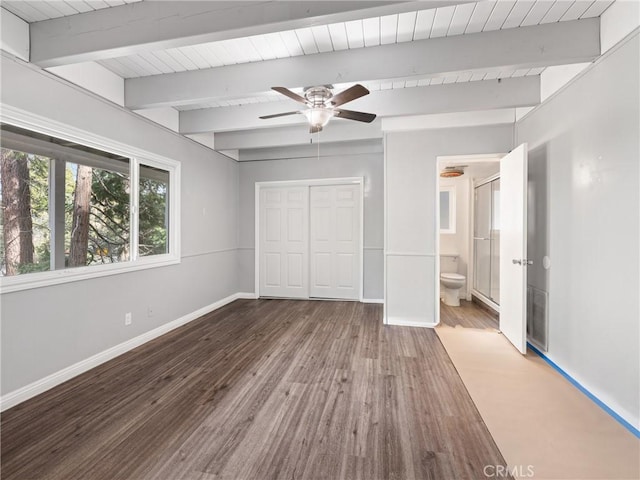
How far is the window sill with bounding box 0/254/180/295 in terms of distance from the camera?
2.03m

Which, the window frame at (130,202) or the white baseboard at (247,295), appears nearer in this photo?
the window frame at (130,202)

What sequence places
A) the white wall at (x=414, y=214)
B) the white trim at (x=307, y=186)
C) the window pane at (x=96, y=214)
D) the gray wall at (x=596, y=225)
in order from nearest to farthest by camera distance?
the gray wall at (x=596, y=225) < the window pane at (x=96, y=214) < the white wall at (x=414, y=214) < the white trim at (x=307, y=186)

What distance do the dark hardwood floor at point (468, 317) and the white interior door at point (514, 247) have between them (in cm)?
42

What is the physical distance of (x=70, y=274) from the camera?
2.40 metres

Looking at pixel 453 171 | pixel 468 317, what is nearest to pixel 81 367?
pixel 468 317

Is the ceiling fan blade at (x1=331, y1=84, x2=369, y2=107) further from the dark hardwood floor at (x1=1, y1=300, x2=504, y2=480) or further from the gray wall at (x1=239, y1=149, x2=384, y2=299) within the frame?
the gray wall at (x1=239, y1=149, x2=384, y2=299)

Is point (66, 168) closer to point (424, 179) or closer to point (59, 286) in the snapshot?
point (59, 286)

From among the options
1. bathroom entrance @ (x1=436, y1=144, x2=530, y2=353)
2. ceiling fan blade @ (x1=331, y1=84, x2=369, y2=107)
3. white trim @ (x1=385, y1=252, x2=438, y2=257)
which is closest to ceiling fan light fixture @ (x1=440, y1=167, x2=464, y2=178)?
bathroom entrance @ (x1=436, y1=144, x2=530, y2=353)

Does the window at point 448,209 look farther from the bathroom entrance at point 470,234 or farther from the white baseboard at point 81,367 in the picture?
the white baseboard at point 81,367

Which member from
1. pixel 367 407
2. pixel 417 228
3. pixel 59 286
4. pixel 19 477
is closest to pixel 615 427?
pixel 367 407

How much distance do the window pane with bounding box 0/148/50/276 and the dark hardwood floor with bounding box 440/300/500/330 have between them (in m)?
4.26

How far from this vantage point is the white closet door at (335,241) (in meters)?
5.02

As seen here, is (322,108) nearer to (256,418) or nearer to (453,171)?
(256,418)

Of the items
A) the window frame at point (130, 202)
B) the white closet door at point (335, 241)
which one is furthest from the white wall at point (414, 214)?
the window frame at point (130, 202)
